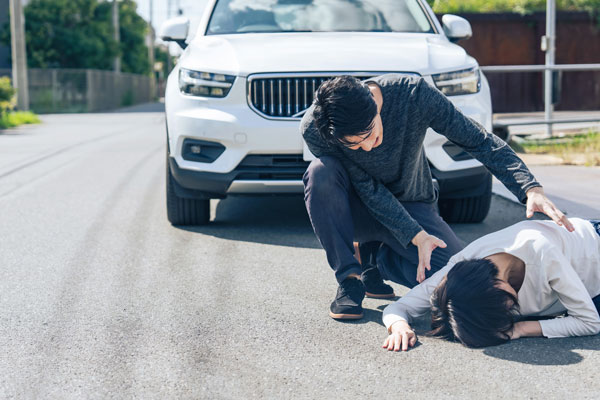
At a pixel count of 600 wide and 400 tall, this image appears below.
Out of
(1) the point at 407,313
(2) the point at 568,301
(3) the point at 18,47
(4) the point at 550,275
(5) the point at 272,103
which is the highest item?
(3) the point at 18,47

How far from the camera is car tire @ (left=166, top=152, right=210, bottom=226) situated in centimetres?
591

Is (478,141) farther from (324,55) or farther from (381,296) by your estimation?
(324,55)

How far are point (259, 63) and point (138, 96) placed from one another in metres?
40.5

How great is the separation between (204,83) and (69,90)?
27.5 m

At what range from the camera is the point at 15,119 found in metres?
21.1

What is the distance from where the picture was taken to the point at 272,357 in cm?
330

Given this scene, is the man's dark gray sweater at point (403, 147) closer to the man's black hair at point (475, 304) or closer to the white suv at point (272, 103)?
the man's black hair at point (475, 304)

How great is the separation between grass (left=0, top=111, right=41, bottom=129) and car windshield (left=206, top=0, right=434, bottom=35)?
14.5 metres

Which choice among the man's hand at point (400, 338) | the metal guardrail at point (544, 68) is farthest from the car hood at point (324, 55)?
the metal guardrail at point (544, 68)

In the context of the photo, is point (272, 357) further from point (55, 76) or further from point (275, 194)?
point (55, 76)

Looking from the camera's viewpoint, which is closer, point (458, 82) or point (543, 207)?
point (543, 207)

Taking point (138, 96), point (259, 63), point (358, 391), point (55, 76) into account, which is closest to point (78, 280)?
point (259, 63)

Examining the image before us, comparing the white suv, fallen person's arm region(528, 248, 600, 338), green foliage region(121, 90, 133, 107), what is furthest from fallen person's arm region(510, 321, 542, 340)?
green foliage region(121, 90, 133, 107)

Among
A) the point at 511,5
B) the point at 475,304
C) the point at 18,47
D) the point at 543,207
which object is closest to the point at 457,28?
the point at 543,207
